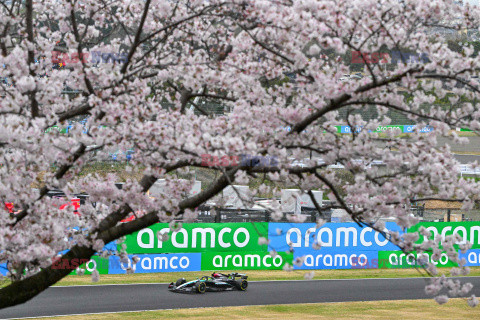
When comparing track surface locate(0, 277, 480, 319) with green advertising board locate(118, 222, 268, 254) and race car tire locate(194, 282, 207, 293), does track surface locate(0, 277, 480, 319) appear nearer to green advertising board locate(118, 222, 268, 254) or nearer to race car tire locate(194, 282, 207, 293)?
race car tire locate(194, 282, 207, 293)

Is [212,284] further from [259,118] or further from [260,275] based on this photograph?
[259,118]

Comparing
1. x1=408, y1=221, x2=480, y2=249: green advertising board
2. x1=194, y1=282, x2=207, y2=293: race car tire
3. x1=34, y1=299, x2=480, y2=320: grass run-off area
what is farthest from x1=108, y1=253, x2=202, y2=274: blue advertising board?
x1=408, y1=221, x2=480, y2=249: green advertising board

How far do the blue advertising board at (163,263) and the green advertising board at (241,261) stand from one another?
395mm

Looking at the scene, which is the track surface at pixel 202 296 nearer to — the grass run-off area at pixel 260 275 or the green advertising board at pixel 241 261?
the grass run-off area at pixel 260 275

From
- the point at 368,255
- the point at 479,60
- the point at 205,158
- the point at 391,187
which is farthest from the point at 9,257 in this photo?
the point at 368,255

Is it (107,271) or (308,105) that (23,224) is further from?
(107,271)

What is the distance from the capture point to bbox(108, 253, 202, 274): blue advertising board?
23.7 meters

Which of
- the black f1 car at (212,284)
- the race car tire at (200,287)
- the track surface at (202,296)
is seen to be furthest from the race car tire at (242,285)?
the race car tire at (200,287)

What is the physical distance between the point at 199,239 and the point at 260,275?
2.74m

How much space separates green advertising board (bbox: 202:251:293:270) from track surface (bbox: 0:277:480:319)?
4.99ft

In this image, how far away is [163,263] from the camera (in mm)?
23938

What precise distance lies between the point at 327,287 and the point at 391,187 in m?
16.3

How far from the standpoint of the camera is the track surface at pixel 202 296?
18531 mm

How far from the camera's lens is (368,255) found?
88.0ft
